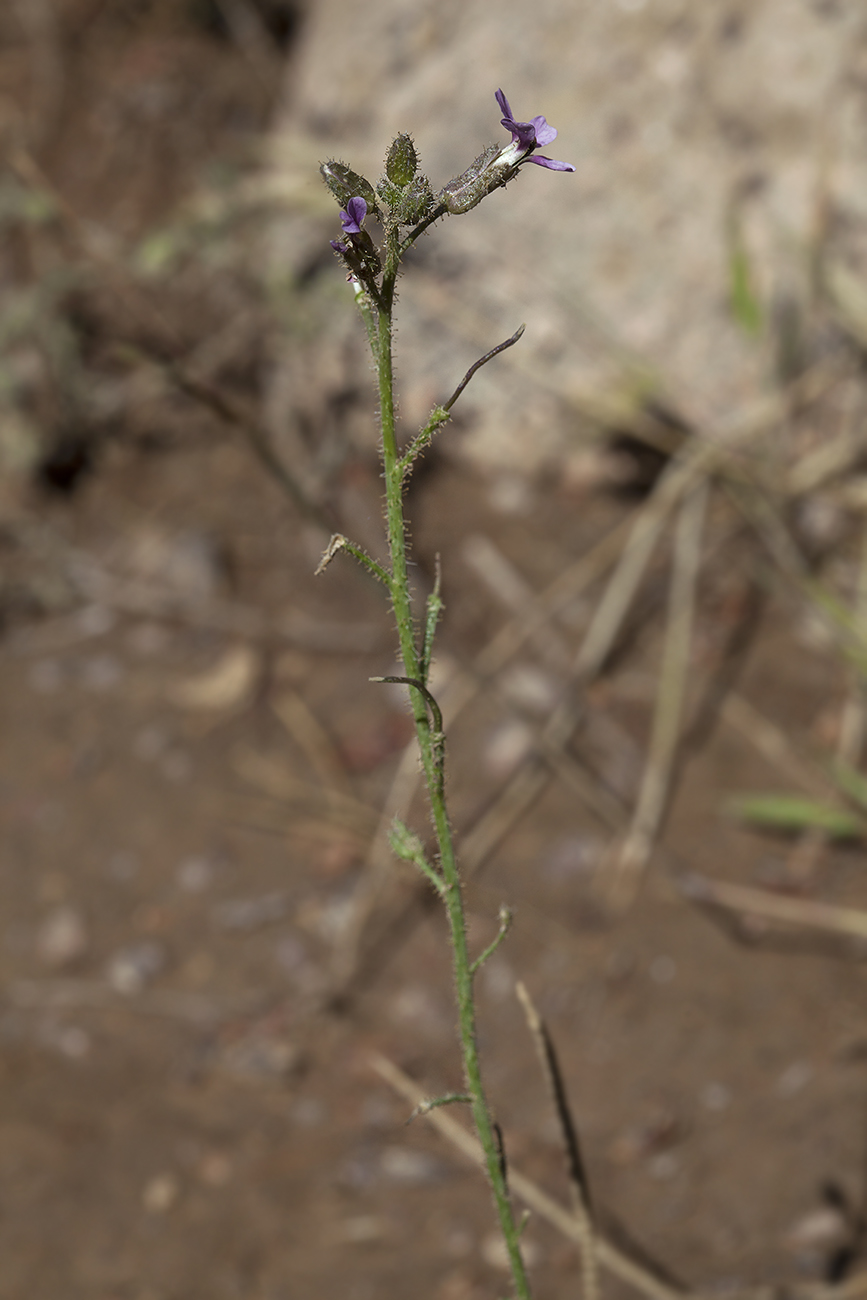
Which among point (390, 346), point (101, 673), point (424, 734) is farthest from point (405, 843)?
point (101, 673)

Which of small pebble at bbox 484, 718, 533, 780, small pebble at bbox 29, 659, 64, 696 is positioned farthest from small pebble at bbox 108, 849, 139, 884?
small pebble at bbox 484, 718, 533, 780

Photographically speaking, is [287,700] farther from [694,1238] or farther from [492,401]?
[694,1238]

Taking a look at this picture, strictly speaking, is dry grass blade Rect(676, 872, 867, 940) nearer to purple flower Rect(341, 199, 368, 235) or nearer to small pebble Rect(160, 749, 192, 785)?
small pebble Rect(160, 749, 192, 785)

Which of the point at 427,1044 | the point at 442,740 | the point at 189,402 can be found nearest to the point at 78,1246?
the point at 427,1044

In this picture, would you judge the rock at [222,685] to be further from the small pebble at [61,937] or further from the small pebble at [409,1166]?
the small pebble at [409,1166]

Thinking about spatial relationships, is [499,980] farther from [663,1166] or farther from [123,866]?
[123,866]

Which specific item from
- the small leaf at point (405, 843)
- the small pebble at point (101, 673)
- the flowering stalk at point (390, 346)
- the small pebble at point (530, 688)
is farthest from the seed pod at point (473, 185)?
the small pebble at point (101, 673)
